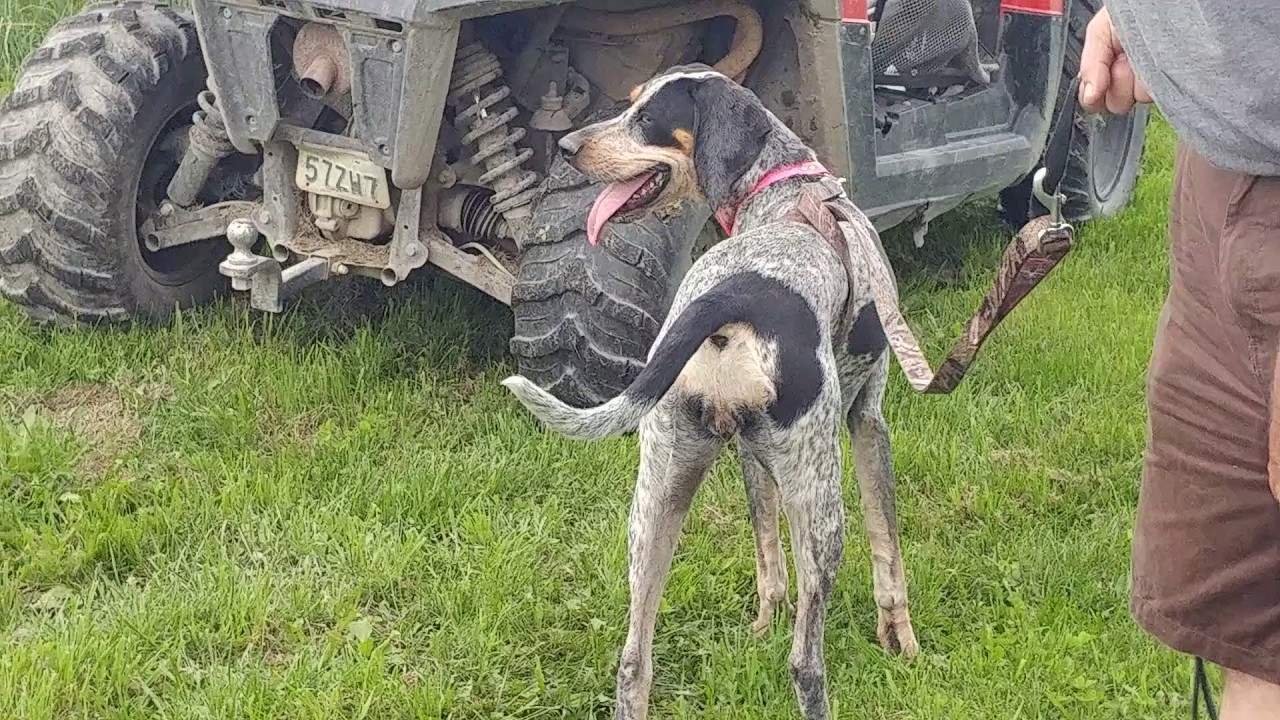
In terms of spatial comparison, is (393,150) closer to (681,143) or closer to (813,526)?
(681,143)

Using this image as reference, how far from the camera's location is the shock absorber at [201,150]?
4.92 meters

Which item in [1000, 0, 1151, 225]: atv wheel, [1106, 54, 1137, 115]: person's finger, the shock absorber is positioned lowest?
[1000, 0, 1151, 225]: atv wheel

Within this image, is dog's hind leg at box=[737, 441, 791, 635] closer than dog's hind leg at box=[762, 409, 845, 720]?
No

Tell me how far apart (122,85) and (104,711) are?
99.4 inches

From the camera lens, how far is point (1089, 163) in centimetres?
720

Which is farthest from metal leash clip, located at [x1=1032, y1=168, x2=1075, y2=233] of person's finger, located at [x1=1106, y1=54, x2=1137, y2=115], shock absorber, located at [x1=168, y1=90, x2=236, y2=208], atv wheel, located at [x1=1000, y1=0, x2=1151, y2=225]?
atv wheel, located at [x1=1000, y1=0, x2=1151, y2=225]

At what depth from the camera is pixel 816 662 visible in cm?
313

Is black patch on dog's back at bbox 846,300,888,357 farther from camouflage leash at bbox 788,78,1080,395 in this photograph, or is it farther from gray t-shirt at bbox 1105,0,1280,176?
gray t-shirt at bbox 1105,0,1280,176

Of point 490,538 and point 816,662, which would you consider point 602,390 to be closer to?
point 490,538

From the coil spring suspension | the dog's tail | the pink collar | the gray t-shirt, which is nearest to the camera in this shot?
the gray t-shirt

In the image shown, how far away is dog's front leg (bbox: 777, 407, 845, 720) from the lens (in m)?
3.04

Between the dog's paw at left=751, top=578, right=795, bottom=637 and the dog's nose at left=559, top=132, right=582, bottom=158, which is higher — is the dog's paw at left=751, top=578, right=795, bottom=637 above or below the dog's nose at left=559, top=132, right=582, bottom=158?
below

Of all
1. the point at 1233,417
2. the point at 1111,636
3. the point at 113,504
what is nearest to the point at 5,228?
the point at 113,504

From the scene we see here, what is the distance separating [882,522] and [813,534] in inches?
25.0
